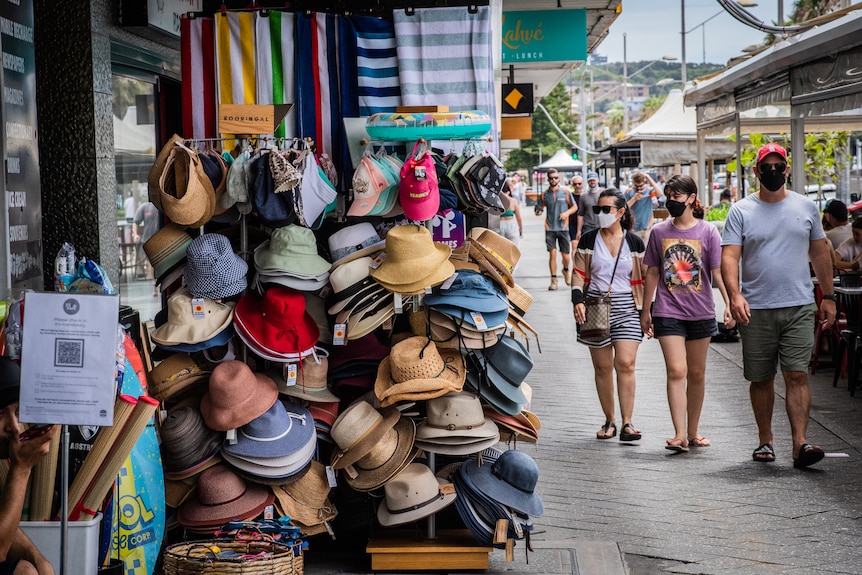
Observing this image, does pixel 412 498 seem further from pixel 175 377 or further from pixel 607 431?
pixel 607 431

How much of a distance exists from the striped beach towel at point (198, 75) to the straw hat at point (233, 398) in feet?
4.90

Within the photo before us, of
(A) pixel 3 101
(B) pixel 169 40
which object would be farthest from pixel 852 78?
(A) pixel 3 101

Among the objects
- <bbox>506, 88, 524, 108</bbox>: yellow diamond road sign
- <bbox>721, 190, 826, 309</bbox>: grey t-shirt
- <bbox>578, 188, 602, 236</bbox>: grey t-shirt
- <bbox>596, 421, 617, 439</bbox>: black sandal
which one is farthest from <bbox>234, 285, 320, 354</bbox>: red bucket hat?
<bbox>578, 188, 602, 236</bbox>: grey t-shirt

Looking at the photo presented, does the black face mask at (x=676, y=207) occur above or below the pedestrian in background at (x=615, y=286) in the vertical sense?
above

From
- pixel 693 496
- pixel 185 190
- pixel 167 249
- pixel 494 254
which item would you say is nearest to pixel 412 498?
pixel 494 254

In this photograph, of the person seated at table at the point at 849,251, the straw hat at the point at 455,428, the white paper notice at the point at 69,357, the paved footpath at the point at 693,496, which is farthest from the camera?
the person seated at table at the point at 849,251

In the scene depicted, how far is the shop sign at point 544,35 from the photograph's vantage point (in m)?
12.3

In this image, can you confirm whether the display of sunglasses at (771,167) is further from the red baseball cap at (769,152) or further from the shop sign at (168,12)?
the shop sign at (168,12)

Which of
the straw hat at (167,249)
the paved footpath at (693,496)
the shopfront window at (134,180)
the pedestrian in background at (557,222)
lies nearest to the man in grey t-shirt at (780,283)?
the paved footpath at (693,496)

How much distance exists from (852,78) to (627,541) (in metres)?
5.92

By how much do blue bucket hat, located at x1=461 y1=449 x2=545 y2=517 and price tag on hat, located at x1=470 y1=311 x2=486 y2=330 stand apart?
2.16 feet

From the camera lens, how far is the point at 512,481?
5043 mm

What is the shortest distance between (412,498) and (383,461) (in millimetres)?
222

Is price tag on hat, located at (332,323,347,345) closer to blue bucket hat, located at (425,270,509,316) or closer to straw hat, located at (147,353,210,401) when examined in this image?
blue bucket hat, located at (425,270,509,316)
